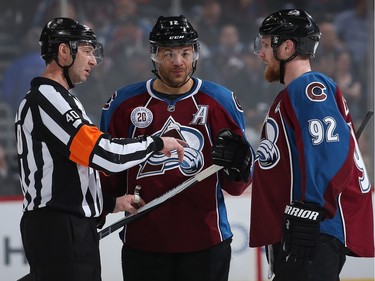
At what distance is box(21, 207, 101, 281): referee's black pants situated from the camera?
98.9 inches

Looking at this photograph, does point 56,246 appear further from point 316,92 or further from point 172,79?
point 316,92

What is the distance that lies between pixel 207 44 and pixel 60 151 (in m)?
3.43

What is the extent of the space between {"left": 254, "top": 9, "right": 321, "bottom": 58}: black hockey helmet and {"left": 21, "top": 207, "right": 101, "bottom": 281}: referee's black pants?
786 mm

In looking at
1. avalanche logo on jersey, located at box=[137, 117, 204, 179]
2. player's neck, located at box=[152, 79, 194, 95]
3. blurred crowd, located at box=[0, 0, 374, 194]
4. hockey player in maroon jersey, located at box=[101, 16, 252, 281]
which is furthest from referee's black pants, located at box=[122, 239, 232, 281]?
blurred crowd, located at box=[0, 0, 374, 194]

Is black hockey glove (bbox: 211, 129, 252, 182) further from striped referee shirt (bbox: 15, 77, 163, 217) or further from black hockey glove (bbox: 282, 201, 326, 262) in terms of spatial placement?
black hockey glove (bbox: 282, 201, 326, 262)

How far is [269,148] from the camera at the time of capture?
2.53 metres

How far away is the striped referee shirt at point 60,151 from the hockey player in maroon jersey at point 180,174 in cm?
33

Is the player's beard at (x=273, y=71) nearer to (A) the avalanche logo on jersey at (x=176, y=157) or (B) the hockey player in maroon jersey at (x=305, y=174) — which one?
(B) the hockey player in maroon jersey at (x=305, y=174)

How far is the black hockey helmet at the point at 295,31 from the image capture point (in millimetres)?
2570

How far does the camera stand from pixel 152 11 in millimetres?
5805

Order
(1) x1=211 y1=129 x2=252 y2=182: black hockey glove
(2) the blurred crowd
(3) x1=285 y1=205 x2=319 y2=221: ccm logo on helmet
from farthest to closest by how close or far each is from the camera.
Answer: (2) the blurred crowd < (1) x1=211 y1=129 x2=252 y2=182: black hockey glove < (3) x1=285 y1=205 x2=319 y2=221: ccm logo on helmet

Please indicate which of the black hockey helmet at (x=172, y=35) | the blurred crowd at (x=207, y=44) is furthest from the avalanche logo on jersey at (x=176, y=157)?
the blurred crowd at (x=207, y=44)

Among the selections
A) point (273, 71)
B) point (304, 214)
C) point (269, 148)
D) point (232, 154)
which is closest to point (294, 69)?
point (273, 71)

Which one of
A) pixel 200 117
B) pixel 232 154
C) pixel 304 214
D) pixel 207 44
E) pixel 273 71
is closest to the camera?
pixel 304 214
